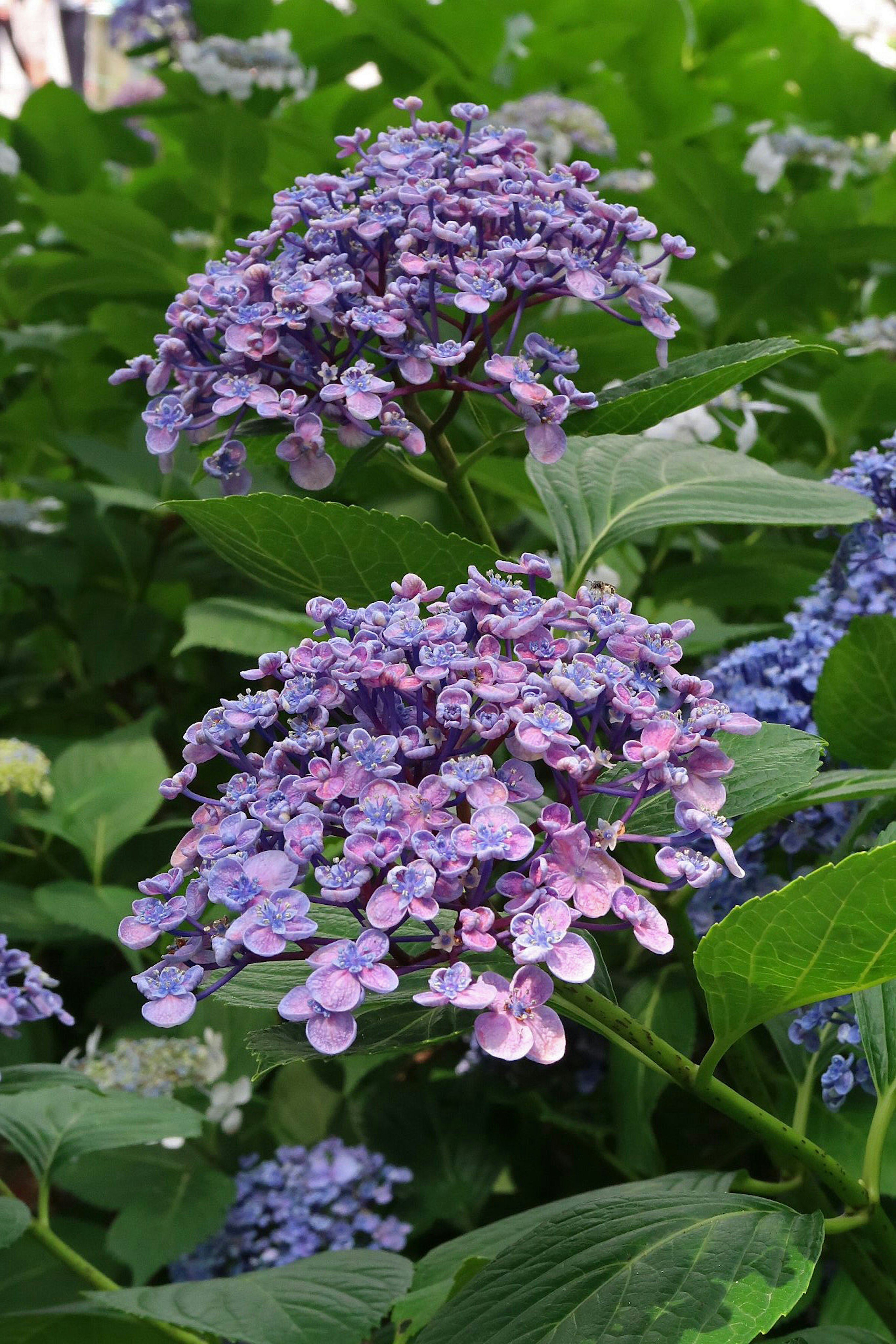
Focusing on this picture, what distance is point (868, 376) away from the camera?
192 cm

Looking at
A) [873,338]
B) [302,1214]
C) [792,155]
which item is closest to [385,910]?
[302,1214]

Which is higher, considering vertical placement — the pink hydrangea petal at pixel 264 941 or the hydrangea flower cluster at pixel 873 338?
the pink hydrangea petal at pixel 264 941

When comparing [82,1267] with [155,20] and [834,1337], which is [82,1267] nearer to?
[834,1337]

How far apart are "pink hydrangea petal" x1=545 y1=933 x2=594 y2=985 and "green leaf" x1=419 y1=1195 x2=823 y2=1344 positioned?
27 centimetres

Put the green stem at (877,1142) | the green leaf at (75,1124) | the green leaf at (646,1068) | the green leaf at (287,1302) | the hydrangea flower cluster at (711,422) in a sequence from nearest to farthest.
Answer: the green stem at (877,1142) < the green leaf at (287,1302) < the green leaf at (75,1124) < the green leaf at (646,1068) < the hydrangea flower cluster at (711,422)

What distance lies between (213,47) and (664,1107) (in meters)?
2.04

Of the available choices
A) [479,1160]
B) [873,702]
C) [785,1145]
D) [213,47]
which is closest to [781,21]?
[213,47]

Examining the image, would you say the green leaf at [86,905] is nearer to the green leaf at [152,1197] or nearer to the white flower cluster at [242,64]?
the green leaf at [152,1197]

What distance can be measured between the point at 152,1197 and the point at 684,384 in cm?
123

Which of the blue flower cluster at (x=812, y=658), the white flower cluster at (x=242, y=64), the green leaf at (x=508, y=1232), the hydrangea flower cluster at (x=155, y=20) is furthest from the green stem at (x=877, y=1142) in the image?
the hydrangea flower cluster at (x=155, y=20)

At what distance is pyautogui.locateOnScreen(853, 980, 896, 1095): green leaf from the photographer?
3.35ft

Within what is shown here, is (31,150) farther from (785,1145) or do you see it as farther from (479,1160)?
(785,1145)

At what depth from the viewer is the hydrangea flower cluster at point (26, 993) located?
3.96 feet

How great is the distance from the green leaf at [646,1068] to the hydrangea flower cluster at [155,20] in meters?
2.23
